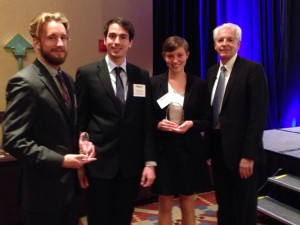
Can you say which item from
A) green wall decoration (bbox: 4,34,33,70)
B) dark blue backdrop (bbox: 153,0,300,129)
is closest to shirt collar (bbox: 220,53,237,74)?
dark blue backdrop (bbox: 153,0,300,129)

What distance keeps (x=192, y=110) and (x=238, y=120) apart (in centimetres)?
32

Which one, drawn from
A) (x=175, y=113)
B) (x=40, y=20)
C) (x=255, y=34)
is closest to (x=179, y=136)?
(x=175, y=113)

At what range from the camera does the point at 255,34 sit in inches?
179

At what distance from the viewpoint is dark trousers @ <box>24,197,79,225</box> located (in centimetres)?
150

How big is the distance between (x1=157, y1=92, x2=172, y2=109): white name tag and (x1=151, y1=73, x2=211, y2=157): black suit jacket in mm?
24

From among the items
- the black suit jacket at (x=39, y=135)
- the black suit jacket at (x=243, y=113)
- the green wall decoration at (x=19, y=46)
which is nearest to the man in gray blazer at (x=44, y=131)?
the black suit jacket at (x=39, y=135)

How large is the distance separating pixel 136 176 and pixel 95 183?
0.24m

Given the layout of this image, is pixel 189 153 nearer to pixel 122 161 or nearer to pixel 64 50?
pixel 122 161

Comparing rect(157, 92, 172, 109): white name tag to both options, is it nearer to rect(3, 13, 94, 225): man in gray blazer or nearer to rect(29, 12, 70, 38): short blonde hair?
rect(3, 13, 94, 225): man in gray blazer

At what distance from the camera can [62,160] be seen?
1428 millimetres

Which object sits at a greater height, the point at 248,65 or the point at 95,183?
the point at 248,65

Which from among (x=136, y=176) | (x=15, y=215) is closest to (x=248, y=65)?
(x=136, y=176)

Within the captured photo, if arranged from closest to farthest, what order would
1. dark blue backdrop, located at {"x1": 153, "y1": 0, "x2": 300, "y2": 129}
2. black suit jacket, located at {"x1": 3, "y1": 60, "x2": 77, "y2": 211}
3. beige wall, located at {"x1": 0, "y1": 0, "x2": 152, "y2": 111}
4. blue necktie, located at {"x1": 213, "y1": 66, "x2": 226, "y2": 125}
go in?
1. black suit jacket, located at {"x1": 3, "y1": 60, "x2": 77, "y2": 211}
2. blue necktie, located at {"x1": 213, "y1": 66, "x2": 226, "y2": 125}
3. beige wall, located at {"x1": 0, "y1": 0, "x2": 152, "y2": 111}
4. dark blue backdrop, located at {"x1": 153, "y1": 0, "x2": 300, "y2": 129}

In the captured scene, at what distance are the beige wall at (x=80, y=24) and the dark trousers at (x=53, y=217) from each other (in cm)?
233
